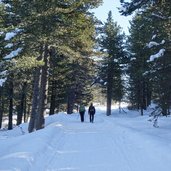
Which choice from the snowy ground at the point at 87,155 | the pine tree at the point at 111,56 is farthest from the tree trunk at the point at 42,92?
the pine tree at the point at 111,56

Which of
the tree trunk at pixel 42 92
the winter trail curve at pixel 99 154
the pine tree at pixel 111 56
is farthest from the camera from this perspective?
the pine tree at pixel 111 56

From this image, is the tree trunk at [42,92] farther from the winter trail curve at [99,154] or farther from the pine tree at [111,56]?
the pine tree at [111,56]

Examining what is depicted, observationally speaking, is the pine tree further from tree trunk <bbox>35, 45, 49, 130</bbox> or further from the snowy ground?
the snowy ground

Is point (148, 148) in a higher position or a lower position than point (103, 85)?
lower

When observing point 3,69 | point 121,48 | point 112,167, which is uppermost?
point 121,48

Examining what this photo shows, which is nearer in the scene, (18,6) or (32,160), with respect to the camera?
(32,160)

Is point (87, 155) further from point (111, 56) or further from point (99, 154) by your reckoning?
point (111, 56)

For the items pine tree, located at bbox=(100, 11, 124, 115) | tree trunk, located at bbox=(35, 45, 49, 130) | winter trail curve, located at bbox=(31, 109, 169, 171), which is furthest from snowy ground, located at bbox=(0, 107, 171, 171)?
pine tree, located at bbox=(100, 11, 124, 115)

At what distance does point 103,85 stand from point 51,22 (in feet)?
95.5

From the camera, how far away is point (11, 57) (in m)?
18.1

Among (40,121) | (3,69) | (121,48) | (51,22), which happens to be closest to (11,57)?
(3,69)

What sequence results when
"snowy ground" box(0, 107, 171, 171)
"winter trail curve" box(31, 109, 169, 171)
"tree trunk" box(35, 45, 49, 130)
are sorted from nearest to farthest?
"snowy ground" box(0, 107, 171, 171), "winter trail curve" box(31, 109, 169, 171), "tree trunk" box(35, 45, 49, 130)

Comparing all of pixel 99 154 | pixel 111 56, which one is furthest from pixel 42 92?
pixel 111 56

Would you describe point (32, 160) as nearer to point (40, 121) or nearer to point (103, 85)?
point (40, 121)
